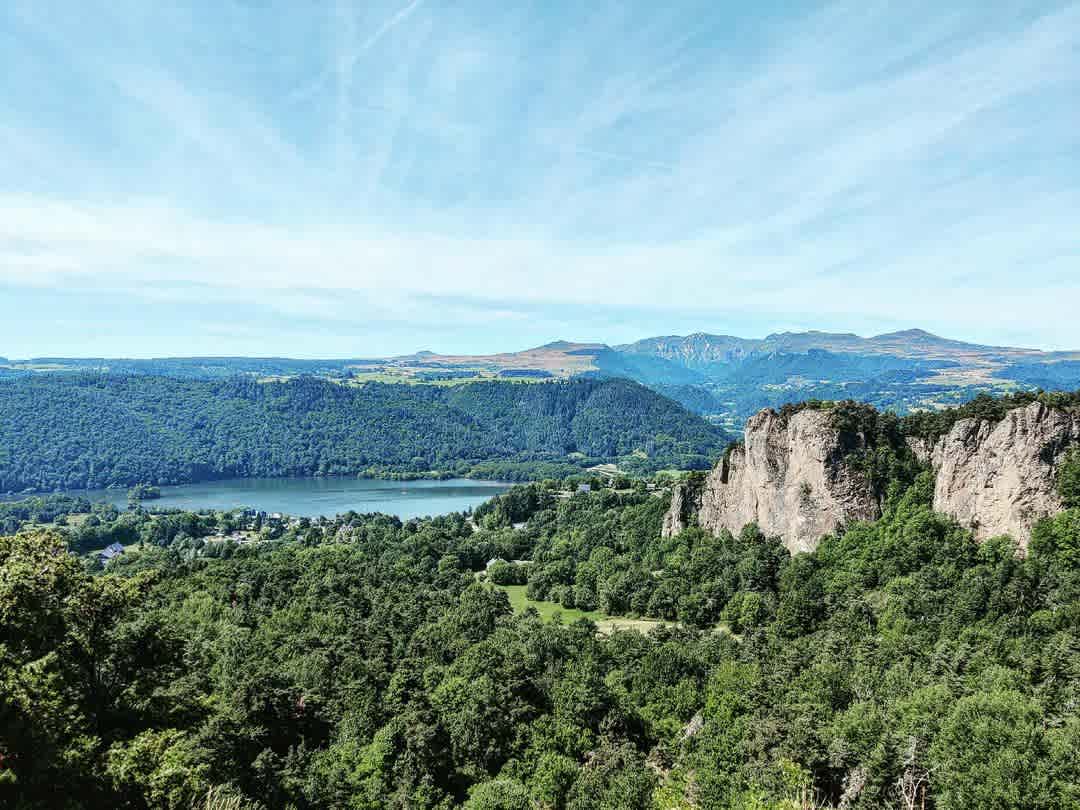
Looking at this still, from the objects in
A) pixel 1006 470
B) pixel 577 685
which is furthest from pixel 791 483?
pixel 577 685

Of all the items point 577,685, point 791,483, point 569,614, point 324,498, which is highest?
point 791,483

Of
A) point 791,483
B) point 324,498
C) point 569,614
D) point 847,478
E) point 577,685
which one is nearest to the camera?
point 577,685

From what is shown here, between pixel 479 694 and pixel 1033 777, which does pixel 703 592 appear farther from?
pixel 1033 777

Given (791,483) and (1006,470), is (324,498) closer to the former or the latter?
(791,483)

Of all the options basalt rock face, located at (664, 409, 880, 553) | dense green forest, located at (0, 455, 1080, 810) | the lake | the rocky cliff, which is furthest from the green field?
the lake

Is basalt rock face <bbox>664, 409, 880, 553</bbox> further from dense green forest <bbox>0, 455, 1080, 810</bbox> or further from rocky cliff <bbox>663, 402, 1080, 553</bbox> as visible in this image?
dense green forest <bbox>0, 455, 1080, 810</bbox>

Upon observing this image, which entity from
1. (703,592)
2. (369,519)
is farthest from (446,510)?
(703,592)
